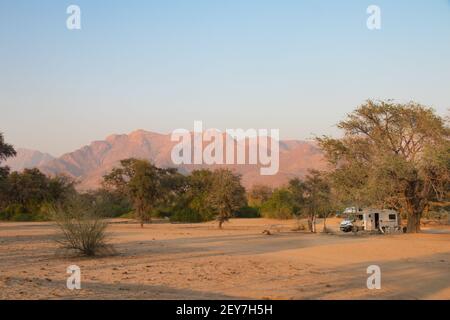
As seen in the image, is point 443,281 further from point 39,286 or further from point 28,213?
point 28,213

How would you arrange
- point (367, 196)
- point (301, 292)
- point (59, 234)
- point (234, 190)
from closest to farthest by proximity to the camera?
point (301, 292) → point (59, 234) → point (367, 196) → point (234, 190)

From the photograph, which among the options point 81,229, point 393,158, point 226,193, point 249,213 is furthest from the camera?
point 249,213

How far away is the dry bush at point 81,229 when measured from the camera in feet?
70.3

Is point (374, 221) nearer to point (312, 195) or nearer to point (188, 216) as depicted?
point (312, 195)

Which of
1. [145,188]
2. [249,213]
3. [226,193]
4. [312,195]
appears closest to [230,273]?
[312,195]

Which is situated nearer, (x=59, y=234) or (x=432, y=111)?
(x=59, y=234)

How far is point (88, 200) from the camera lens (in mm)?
23656

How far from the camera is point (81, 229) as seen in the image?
21375mm

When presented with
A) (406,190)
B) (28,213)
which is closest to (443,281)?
(406,190)

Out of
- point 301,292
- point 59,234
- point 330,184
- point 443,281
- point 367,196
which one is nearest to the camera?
point 301,292

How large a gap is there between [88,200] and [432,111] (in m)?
24.0

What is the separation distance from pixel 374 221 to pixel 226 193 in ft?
40.7

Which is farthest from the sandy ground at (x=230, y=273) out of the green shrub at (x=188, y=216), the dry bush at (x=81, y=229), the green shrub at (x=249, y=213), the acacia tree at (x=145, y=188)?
the green shrub at (x=249, y=213)

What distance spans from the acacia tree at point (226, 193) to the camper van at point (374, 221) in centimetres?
938
